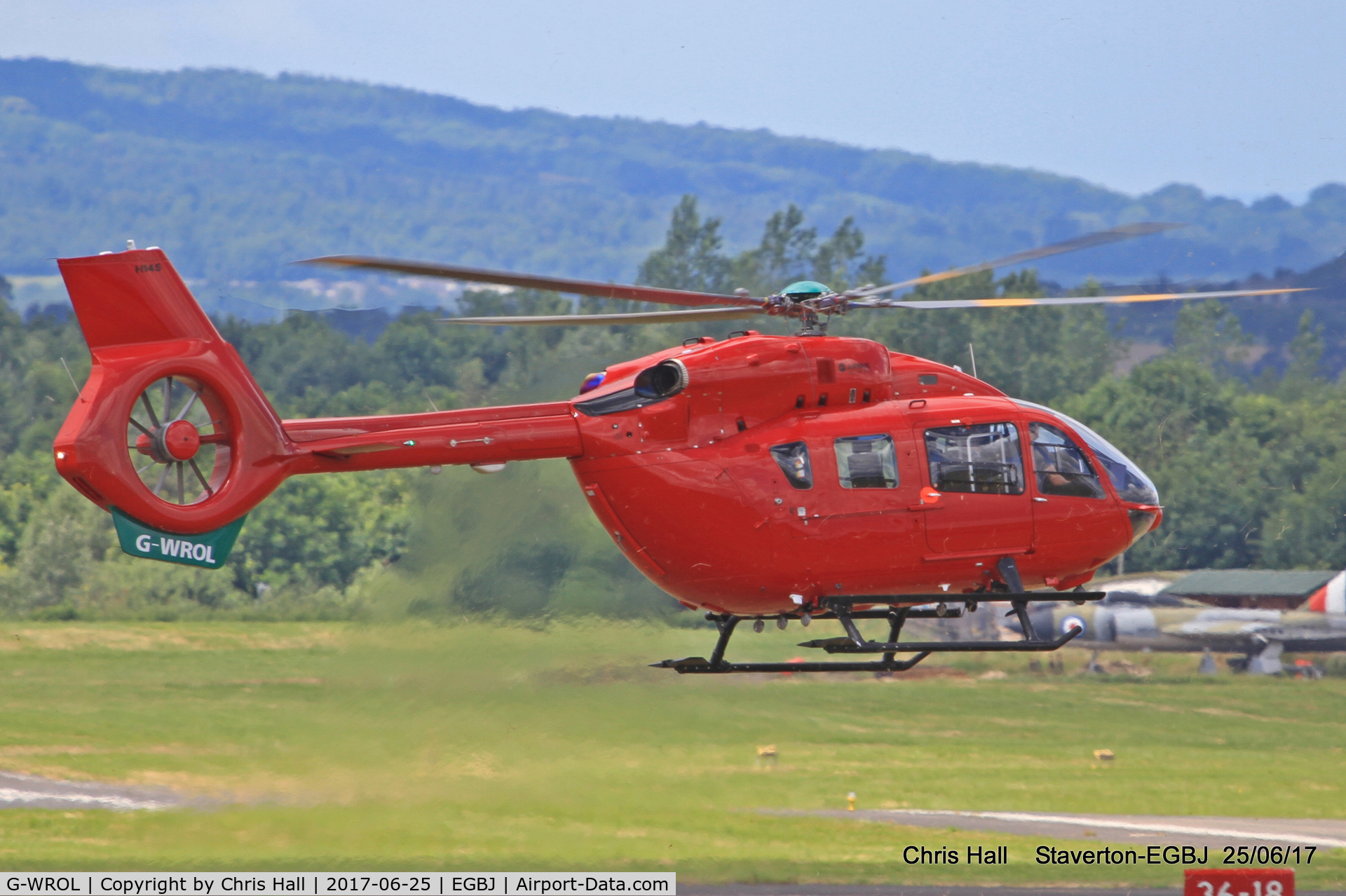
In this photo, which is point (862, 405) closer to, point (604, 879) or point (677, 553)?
point (677, 553)

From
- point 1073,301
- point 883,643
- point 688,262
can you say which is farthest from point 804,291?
point 688,262

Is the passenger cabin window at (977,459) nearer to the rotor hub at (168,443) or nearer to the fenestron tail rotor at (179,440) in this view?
the fenestron tail rotor at (179,440)

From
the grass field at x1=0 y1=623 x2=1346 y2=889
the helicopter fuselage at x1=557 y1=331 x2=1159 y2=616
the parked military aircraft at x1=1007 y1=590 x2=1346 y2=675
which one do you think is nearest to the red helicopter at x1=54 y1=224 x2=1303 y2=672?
the helicopter fuselage at x1=557 y1=331 x2=1159 y2=616

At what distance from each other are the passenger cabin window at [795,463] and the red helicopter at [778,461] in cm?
2

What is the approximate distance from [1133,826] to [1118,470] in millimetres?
10040

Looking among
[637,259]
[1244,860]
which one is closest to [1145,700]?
[1244,860]

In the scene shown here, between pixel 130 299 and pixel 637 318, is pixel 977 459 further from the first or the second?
pixel 130 299

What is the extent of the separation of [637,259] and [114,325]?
568ft

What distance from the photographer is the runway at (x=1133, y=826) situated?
20.8 m

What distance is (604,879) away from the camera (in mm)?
17281

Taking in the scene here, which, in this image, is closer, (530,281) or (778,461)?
(530,281)

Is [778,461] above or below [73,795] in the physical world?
above

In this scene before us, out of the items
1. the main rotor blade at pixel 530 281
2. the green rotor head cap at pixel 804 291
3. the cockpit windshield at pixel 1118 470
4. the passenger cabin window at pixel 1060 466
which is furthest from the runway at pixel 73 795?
the cockpit windshield at pixel 1118 470

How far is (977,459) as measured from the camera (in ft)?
44.4
